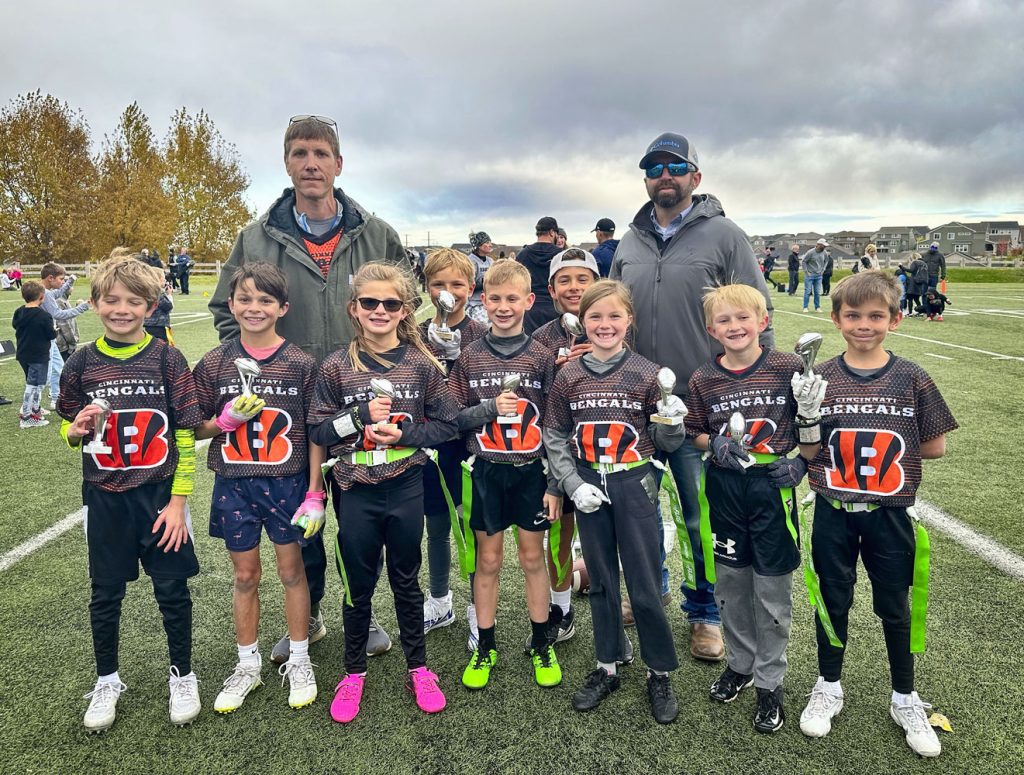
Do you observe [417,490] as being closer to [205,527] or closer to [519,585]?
[519,585]

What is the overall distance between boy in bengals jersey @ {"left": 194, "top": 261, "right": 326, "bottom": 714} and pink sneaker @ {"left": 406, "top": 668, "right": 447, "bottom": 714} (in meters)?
0.49

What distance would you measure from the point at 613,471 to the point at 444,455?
995 mm

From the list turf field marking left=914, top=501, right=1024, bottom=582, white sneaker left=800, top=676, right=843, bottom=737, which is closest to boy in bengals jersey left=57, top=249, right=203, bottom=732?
white sneaker left=800, top=676, right=843, bottom=737

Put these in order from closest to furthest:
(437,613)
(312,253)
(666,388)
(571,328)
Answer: (666,388)
(571,328)
(312,253)
(437,613)

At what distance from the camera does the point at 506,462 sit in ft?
9.82

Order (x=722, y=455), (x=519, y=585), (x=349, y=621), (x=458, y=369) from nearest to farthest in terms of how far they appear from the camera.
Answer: (x=722, y=455)
(x=349, y=621)
(x=458, y=369)
(x=519, y=585)

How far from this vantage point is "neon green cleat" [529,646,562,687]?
9.80 feet

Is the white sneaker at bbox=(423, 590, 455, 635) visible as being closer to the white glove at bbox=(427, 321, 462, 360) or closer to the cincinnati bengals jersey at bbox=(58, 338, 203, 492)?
the white glove at bbox=(427, 321, 462, 360)

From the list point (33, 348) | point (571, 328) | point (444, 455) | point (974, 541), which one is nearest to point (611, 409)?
point (571, 328)

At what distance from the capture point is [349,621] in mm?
2875

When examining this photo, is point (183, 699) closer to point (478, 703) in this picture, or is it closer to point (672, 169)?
point (478, 703)

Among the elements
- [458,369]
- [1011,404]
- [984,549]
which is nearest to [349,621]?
[458,369]

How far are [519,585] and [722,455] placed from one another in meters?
1.90

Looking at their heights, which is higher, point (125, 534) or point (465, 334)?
point (465, 334)
